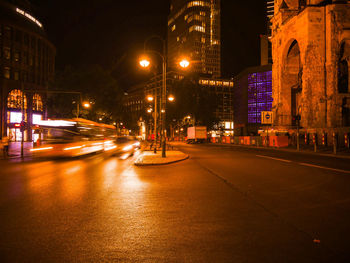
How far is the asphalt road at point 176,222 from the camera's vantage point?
12.2ft

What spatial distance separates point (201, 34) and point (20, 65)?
421ft

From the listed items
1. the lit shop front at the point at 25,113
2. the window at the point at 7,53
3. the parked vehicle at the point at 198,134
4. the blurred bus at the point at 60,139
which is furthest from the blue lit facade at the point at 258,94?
the blurred bus at the point at 60,139

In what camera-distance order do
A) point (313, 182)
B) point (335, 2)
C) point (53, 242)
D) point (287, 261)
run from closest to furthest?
point (287, 261) → point (53, 242) → point (313, 182) → point (335, 2)

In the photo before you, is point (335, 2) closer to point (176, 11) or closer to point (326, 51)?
point (326, 51)

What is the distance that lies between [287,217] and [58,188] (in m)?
6.61

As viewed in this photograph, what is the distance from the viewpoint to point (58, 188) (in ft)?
27.6

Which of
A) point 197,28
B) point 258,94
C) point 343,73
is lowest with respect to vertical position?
point 343,73

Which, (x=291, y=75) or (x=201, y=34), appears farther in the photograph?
(x=201, y=34)

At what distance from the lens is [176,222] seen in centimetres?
509

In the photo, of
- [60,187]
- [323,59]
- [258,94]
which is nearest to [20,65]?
[323,59]

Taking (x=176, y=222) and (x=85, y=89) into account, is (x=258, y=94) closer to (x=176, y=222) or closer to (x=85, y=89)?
(x=85, y=89)

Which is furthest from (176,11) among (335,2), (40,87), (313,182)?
(313,182)

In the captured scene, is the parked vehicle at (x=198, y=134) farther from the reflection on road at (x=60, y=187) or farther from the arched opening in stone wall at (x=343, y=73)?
the reflection on road at (x=60, y=187)

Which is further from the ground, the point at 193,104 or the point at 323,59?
the point at 323,59
